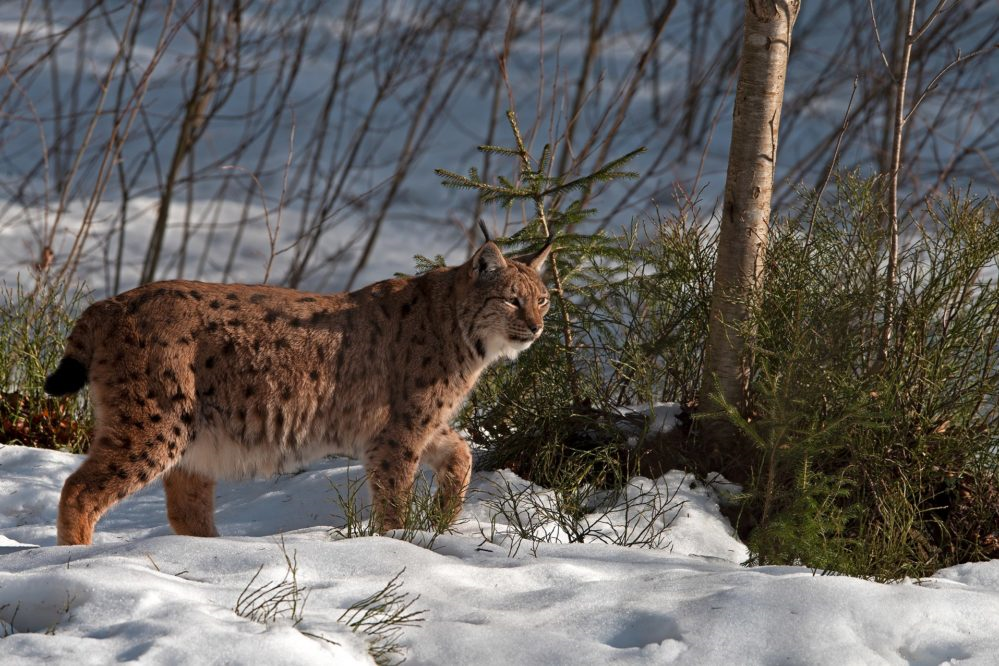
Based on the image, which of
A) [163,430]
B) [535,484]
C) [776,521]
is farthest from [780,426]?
[163,430]

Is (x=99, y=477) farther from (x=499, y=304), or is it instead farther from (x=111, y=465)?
(x=499, y=304)

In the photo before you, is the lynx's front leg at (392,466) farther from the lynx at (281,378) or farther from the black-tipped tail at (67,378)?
the black-tipped tail at (67,378)

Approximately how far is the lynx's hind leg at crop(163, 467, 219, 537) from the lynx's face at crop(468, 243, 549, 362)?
1.25 m

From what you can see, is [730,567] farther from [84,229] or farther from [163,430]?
[84,229]

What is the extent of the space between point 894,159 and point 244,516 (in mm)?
3204

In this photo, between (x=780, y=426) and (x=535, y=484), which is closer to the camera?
(x=780, y=426)

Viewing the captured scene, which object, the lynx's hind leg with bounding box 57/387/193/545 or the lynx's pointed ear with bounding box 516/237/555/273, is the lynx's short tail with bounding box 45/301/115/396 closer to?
the lynx's hind leg with bounding box 57/387/193/545

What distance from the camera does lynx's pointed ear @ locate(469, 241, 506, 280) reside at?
15.4ft

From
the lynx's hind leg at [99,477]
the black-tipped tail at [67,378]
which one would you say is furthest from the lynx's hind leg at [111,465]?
the black-tipped tail at [67,378]

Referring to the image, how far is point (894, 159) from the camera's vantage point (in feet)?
15.6

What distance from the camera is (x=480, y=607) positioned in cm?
322

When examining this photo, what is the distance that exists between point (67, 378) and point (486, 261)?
66.7 inches

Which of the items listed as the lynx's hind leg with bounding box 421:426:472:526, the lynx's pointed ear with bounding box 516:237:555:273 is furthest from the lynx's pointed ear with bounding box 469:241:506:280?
the lynx's hind leg with bounding box 421:426:472:526

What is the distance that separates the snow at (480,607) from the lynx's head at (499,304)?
3.47 ft
